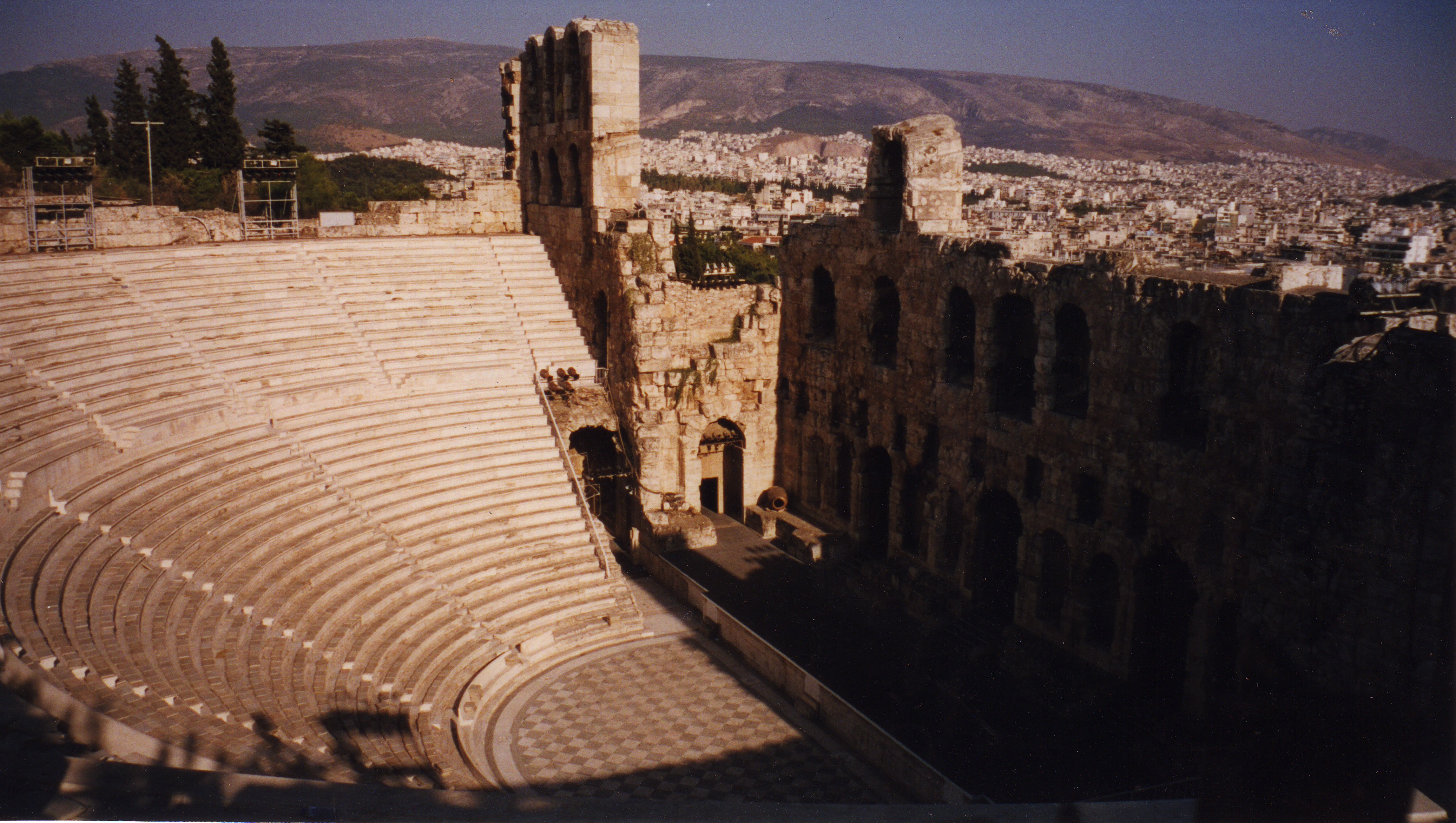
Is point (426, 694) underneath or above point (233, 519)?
underneath

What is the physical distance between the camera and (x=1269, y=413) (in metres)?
14.3

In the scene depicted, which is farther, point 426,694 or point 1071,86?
point 1071,86

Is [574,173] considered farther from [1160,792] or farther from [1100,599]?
[1160,792]

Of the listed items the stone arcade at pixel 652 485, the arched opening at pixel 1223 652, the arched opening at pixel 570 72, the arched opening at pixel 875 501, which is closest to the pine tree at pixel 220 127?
the stone arcade at pixel 652 485

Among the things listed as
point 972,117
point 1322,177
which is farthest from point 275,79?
point 1322,177

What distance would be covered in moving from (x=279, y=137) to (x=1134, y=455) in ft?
121

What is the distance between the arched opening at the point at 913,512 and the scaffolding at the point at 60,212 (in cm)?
1874

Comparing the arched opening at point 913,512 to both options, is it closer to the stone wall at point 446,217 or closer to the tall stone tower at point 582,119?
the tall stone tower at point 582,119

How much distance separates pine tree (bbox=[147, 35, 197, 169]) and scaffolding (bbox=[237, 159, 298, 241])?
7.26 m

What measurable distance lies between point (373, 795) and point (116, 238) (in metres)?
21.2

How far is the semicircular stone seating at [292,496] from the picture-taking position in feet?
42.0

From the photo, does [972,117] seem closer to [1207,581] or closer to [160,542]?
[1207,581]

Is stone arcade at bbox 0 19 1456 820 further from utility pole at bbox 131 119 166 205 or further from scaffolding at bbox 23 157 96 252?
utility pole at bbox 131 119 166 205

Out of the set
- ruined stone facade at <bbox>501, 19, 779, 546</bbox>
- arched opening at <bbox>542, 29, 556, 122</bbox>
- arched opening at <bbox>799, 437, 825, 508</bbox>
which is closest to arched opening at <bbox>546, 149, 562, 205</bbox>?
ruined stone facade at <bbox>501, 19, 779, 546</bbox>
